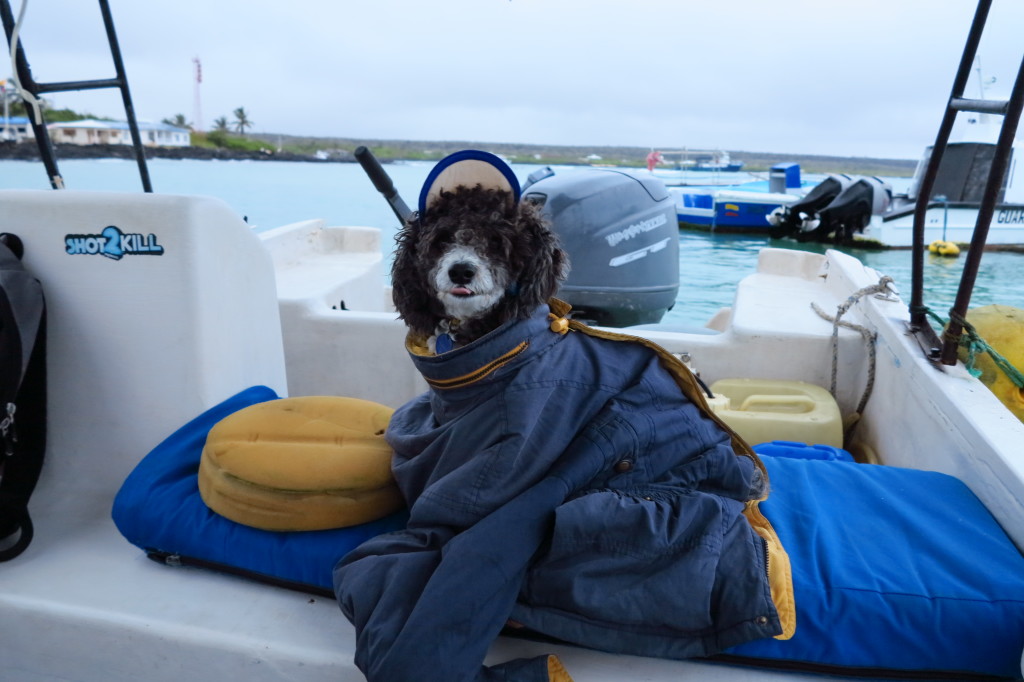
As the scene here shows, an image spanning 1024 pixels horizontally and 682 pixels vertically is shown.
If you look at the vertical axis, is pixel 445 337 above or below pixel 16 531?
above

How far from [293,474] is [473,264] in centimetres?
58

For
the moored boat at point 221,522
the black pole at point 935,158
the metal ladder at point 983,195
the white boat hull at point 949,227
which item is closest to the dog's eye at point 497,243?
the moored boat at point 221,522

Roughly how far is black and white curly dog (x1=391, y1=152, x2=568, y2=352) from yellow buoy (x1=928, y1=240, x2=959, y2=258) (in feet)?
51.2

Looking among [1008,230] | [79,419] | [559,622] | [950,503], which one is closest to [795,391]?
[950,503]

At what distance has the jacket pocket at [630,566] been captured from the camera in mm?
1104

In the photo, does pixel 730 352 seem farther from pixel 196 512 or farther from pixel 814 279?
pixel 196 512

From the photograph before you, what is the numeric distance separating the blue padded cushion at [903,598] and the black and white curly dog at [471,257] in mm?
652

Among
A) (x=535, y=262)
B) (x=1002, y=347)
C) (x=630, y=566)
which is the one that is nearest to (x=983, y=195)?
(x=1002, y=347)

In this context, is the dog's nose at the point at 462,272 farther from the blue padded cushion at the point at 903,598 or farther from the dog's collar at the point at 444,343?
the blue padded cushion at the point at 903,598

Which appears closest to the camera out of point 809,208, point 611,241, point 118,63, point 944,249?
point 118,63

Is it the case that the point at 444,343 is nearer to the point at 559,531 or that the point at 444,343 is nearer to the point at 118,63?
the point at 559,531

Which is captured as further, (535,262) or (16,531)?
(16,531)

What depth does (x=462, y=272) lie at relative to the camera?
1157mm

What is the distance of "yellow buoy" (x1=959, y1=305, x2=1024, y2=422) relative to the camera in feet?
5.79
